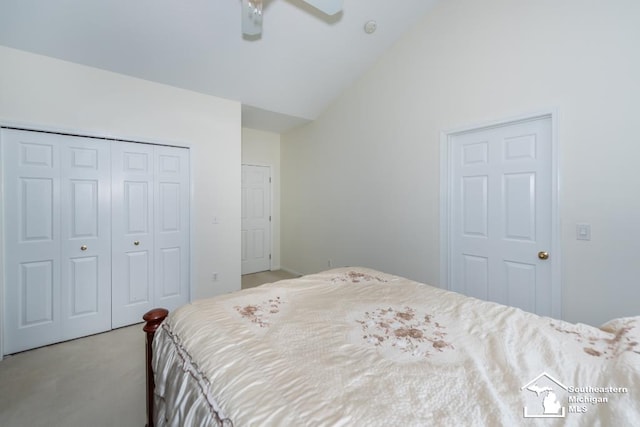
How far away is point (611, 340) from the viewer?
1045 millimetres

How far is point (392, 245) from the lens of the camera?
322 centimetres

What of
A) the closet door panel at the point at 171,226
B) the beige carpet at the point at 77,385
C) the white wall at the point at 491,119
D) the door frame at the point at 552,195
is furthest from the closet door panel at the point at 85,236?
the door frame at the point at 552,195

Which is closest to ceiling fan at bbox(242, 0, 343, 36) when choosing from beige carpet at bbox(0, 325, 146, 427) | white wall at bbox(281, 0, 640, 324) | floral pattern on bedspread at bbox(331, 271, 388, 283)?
white wall at bbox(281, 0, 640, 324)

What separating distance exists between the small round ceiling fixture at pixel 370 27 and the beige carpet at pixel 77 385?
377 centimetres

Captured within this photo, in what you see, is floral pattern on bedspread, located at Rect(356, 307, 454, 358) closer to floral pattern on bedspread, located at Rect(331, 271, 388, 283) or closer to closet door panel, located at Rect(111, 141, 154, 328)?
floral pattern on bedspread, located at Rect(331, 271, 388, 283)

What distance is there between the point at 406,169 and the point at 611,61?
1663 mm

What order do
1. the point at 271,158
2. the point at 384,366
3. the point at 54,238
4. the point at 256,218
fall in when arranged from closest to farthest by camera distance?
the point at 384,366, the point at 54,238, the point at 256,218, the point at 271,158

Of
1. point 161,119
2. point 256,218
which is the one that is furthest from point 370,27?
point 256,218

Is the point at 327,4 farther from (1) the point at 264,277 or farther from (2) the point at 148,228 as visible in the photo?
(1) the point at 264,277

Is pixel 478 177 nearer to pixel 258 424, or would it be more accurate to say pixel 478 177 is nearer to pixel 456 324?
pixel 456 324

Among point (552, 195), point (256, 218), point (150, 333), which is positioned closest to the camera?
point (150, 333)

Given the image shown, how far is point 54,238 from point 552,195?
4.28 m

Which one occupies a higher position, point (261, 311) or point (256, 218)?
point (256, 218)

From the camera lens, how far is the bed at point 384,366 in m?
0.71
